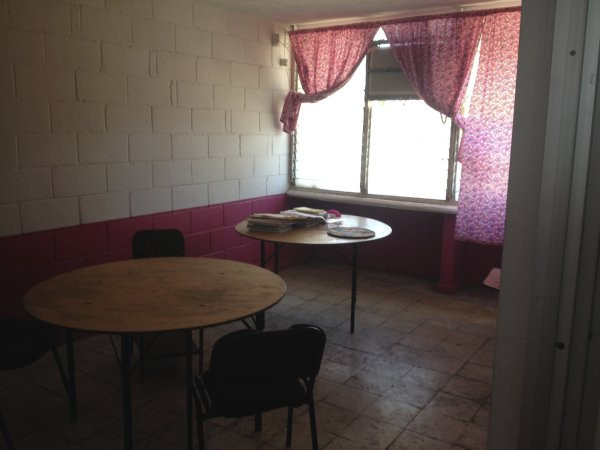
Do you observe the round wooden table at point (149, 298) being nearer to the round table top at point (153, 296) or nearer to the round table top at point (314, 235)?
the round table top at point (153, 296)

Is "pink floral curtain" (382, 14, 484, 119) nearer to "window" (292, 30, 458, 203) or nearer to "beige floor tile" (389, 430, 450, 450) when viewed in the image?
"window" (292, 30, 458, 203)

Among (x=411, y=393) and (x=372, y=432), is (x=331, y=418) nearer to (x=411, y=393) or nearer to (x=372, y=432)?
(x=372, y=432)

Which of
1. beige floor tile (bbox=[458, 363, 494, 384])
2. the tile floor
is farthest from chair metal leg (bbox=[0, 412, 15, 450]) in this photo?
beige floor tile (bbox=[458, 363, 494, 384])

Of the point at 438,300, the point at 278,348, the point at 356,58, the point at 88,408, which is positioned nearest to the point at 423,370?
the point at 438,300

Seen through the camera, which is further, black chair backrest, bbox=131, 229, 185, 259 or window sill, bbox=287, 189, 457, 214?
window sill, bbox=287, 189, 457, 214

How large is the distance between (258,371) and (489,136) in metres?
3.39

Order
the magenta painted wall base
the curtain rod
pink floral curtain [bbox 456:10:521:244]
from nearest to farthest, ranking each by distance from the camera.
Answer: the magenta painted wall base → pink floral curtain [bbox 456:10:521:244] → the curtain rod

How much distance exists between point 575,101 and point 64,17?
362 centimetres

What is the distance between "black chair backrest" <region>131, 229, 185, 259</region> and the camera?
11.0 feet

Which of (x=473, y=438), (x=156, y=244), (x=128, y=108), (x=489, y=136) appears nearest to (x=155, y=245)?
(x=156, y=244)

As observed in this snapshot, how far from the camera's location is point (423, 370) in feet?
11.5

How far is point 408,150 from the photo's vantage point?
523cm

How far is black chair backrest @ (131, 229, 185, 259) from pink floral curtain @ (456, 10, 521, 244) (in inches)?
105

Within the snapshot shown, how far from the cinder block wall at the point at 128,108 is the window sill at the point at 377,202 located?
0.51 metres
